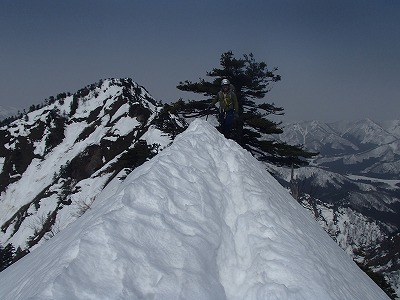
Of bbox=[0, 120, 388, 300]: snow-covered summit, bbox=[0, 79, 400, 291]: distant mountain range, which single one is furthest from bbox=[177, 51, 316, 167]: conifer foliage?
bbox=[0, 79, 400, 291]: distant mountain range

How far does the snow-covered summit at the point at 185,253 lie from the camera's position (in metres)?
3.50

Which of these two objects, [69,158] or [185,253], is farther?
[69,158]

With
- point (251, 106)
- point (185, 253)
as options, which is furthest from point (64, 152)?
point (185, 253)

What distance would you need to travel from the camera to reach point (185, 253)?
14.0 feet

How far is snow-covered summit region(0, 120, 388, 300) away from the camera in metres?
3.50

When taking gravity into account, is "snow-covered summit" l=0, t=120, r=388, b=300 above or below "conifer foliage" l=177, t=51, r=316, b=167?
below

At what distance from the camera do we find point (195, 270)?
412cm

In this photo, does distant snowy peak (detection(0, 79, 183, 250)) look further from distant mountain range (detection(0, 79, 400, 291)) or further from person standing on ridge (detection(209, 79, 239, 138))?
person standing on ridge (detection(209, 79, 239, 138))

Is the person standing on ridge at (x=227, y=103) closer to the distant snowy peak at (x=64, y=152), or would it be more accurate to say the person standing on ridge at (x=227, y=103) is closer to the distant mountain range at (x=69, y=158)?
the distant mountain range at (x=69, y=158)

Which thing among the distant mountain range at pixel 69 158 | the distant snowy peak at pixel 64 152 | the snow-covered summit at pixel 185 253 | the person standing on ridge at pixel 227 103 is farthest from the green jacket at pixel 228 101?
the distant snowy peak at pixel 64 152

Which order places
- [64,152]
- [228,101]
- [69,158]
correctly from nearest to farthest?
[228,101]
[69,158]
[64,152]

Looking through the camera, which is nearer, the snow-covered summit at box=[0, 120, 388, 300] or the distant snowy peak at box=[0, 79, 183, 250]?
the snow-covered summit at box=[0, 120, 388, 300]

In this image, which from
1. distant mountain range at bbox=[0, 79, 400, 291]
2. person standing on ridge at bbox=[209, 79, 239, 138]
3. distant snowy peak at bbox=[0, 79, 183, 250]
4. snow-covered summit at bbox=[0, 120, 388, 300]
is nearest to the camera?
snow-covered summit at bbox=[0, 120, 388, 300]

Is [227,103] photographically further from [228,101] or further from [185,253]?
[185,253]
